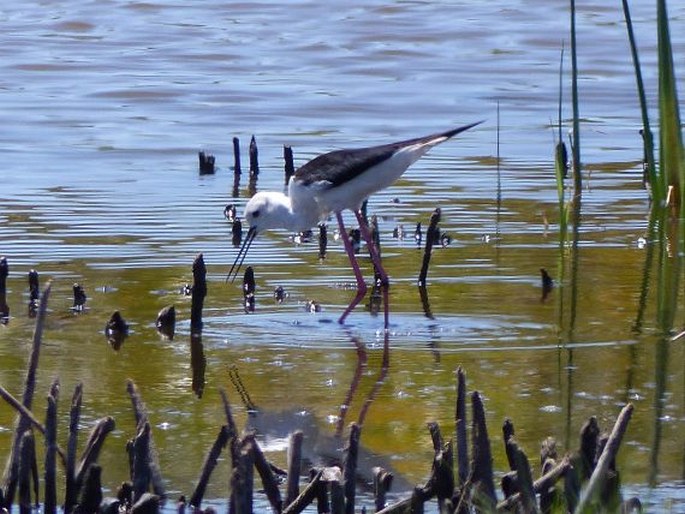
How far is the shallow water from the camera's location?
605cm

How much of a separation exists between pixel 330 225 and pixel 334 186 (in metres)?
1.91

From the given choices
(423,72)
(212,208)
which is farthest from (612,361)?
(423,72)

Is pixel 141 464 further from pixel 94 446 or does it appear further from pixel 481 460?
pixel 481 460

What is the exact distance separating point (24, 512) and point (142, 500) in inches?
19.6

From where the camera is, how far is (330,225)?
1041 centimetres

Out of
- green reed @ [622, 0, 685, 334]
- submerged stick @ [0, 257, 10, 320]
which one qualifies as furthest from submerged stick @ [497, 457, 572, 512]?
submerged stick @ [0, 257, 10, 320]

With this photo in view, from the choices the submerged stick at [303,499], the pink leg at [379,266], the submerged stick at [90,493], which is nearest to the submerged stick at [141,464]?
the submerged stick at [90,493]

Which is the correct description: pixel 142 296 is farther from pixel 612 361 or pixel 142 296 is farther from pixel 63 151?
pixel 63 151

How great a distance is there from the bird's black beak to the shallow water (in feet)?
0.39

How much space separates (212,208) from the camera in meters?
10.5

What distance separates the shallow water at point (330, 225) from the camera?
605 centimetres

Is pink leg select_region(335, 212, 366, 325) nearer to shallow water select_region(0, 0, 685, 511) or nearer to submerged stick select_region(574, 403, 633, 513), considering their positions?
shallow water select_region(0, 0, 685, 511)

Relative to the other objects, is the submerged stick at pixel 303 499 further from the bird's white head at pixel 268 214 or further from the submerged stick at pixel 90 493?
the bird's white head at pixel 268 214

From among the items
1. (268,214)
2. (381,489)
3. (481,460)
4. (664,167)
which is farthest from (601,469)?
(268,214)
